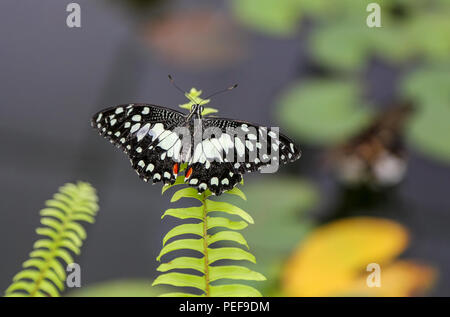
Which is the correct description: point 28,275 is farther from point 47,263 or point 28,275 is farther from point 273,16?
point 273,16

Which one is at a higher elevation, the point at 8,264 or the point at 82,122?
the point at 82,122

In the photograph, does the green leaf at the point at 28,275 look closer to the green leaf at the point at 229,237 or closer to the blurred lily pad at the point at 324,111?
the green leaf at the point at 229,237

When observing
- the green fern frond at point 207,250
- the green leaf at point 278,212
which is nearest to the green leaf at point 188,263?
the green fern frond at point 207,250

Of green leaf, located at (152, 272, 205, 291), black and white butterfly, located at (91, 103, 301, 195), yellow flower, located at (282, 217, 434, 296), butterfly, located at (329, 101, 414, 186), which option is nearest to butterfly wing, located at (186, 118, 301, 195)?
black and white butterfly, located at (91, 103, 301, 195)

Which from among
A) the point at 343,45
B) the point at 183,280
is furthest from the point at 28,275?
the point at 343,45

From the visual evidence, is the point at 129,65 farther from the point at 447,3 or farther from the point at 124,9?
the point at 447,3
